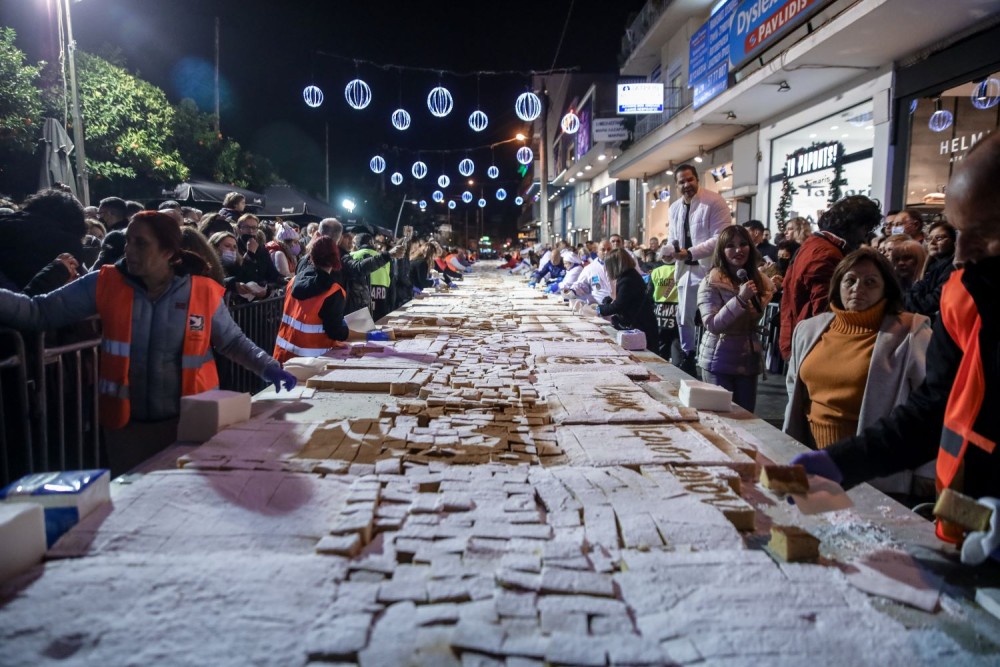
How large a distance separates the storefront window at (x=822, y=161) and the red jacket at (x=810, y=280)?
5848 mm

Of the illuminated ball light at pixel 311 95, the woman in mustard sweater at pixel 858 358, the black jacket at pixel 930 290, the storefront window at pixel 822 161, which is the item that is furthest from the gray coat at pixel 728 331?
the illuminated ball light at pixel 311 95

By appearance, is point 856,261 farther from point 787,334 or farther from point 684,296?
point 684,296

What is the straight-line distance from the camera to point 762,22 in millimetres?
10898

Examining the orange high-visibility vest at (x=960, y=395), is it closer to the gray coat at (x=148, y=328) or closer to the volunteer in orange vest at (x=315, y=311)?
the gray coat at (x=148, y=328)

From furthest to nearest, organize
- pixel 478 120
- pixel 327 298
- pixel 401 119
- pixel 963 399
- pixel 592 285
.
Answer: pixel 478 120, pixel 401 119, pixel 592 285, pixel 327 298, pixel 963 399

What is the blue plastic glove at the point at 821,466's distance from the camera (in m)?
1.97

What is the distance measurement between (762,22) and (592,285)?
5.45 meters

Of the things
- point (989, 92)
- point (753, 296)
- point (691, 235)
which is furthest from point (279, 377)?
point (989, 92)

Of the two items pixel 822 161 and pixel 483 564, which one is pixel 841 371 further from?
pixel 822 161

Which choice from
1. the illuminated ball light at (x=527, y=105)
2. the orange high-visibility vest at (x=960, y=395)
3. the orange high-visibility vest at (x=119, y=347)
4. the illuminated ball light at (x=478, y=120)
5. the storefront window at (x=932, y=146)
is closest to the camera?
the orange high-visibility vest at (x=960, y=395)

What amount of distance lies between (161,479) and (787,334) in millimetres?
4177

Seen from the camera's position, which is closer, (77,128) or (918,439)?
(918,439)

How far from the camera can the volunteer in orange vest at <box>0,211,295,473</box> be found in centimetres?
313

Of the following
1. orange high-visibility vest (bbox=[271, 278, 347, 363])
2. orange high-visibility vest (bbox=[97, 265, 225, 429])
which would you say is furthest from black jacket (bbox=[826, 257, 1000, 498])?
orange high-visibility vest (bbox=[271, 278, 347, 363])
